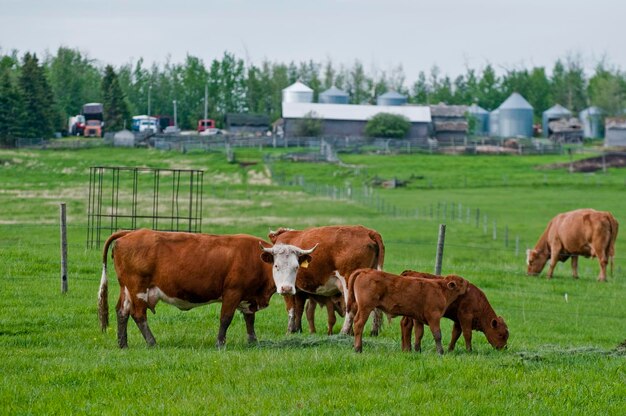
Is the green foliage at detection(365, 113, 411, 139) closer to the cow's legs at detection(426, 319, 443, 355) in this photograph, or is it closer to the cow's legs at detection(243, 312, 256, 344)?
the cow's legs at detection(243, 312, 256, 344)

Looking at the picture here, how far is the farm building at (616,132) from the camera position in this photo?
4899 inches

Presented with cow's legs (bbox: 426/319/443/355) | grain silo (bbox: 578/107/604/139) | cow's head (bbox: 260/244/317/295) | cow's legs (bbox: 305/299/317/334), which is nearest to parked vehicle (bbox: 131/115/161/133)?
grain silo (bbox: 578/107/604/139)

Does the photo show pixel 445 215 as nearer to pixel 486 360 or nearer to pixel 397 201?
pixel 397 201

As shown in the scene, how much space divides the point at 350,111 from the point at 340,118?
12.3 ft

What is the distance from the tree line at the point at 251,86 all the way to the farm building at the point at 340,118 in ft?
60.2

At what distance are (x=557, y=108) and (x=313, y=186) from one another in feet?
256

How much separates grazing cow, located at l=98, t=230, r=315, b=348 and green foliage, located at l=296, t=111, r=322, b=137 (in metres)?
103

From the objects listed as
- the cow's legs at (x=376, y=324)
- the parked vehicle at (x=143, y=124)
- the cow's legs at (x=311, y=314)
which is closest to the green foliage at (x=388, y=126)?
the parked vehicle at (x=143, y=124)

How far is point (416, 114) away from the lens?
12675 centimetres

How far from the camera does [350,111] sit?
127 metres

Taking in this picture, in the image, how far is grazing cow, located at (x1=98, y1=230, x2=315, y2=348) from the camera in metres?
15.8

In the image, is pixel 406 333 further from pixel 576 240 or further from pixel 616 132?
pixel 616 132

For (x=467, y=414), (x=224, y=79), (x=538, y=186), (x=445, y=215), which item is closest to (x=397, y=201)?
(x=445, y=215)

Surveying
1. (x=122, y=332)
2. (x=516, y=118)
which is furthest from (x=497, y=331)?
(x=516, y=118)
